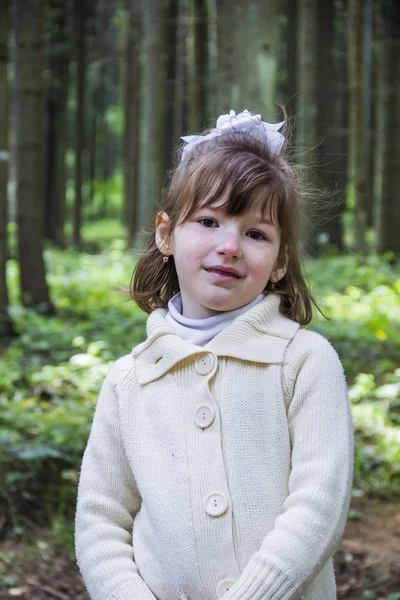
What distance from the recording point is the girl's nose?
212 centimetres

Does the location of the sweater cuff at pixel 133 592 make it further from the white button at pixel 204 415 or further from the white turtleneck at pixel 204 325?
the white turtleneck at pixel 204 325

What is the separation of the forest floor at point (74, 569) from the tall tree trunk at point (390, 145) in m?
11.3

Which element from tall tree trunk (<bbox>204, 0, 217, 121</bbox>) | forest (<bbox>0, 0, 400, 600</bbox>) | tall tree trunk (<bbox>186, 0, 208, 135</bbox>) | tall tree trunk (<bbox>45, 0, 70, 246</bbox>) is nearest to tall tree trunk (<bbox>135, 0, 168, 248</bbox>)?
forest (<bbox>0, 0, 400, 600</bbox>)

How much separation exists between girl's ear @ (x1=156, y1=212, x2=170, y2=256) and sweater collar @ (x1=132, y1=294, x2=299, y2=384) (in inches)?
9.4

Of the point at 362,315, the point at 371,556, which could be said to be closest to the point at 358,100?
the point at 362,315

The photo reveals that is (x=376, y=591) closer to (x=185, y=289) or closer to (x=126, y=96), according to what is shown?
(x=185, y=289)

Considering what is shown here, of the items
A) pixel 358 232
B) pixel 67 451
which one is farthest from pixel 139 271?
pixel 358 232

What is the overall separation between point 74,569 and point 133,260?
1241 centimetres

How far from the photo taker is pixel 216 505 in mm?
2047

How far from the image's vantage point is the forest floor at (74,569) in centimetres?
378

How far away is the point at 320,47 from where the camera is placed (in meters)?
17.1

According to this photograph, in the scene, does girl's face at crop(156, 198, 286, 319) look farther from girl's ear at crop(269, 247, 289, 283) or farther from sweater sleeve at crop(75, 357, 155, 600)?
sweater sleeve at crop(75, 357, 155, 600)

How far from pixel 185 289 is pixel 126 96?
63.0 ft

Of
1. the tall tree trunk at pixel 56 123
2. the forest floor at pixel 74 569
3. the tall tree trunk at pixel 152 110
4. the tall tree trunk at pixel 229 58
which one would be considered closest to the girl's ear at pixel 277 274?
the forest floor at pixel 74 569
